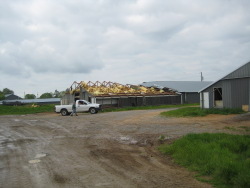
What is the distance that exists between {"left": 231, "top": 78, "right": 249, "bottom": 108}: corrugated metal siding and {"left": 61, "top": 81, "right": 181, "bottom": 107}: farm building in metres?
19.7

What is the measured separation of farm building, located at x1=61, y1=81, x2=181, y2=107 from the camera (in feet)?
128

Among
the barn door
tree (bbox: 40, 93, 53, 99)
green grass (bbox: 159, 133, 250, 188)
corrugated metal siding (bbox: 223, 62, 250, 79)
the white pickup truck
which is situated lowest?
green grass (bbox: 159, 133, 250, 188)

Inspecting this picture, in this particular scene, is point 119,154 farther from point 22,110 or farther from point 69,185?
point 22,110

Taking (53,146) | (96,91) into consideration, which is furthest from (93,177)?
(96,91)

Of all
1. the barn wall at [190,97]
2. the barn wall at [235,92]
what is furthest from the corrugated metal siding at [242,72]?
the barn wall at [190,97]

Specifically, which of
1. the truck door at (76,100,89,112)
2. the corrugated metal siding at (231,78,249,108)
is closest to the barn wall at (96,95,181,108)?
the truck door at (76,100,89,112)

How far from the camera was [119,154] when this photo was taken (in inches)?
346

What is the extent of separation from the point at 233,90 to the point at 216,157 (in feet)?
59.8

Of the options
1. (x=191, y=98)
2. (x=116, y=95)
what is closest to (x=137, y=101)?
(x=116, y=95)

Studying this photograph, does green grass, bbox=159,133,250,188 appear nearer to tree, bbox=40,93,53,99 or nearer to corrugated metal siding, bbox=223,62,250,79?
corrugated metal siding, bbox=223,62,250,79

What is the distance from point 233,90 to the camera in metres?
23.6

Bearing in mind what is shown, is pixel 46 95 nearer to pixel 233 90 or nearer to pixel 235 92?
pixel 233 90

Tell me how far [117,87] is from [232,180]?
3810 centimetres

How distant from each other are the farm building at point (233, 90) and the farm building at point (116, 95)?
55.3 ft
